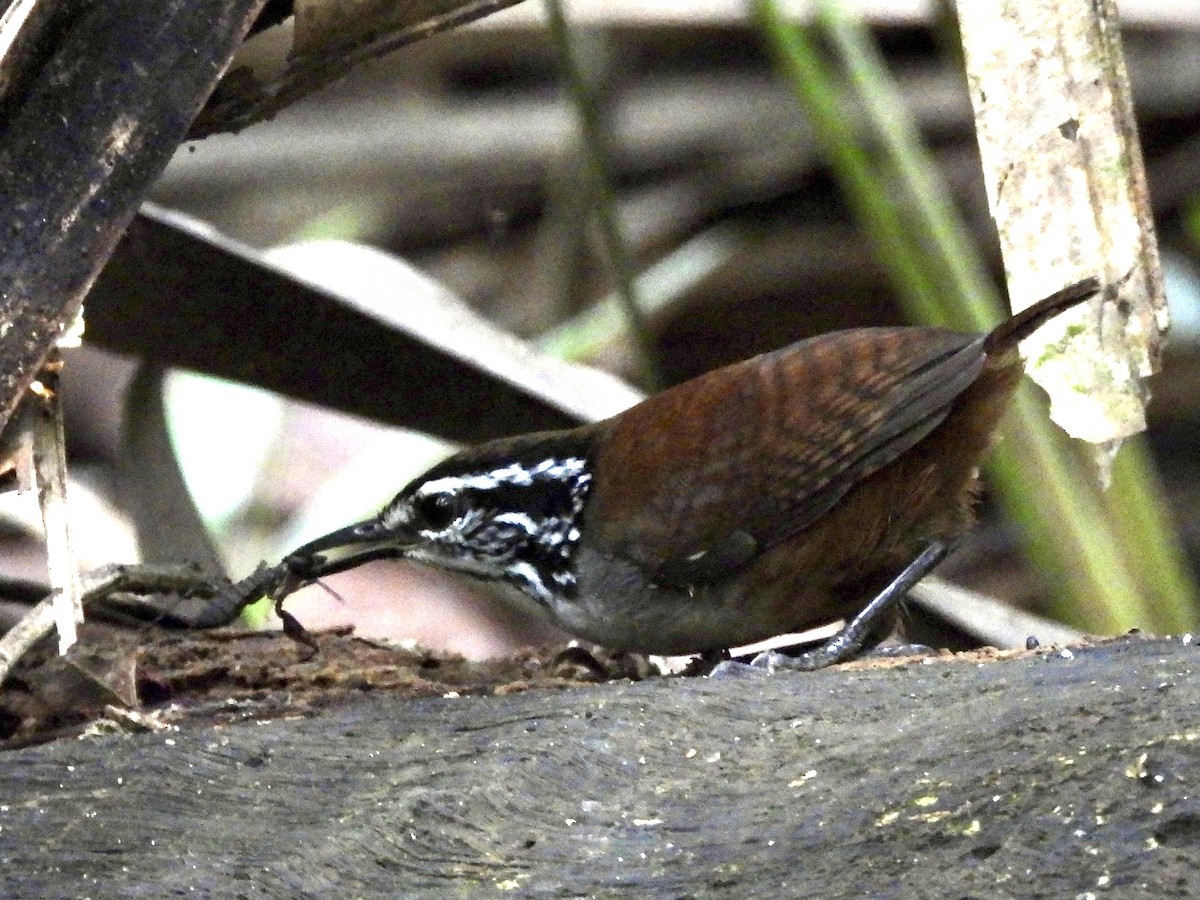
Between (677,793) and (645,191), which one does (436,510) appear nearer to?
(677,793)

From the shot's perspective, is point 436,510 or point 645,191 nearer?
point 436,510

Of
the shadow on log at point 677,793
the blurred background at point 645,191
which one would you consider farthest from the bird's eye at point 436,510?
the blurred background at point 645,191

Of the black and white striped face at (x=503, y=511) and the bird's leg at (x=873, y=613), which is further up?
the black and white striped face at (x=503, y=511)

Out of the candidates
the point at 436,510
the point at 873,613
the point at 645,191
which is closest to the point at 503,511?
the point at 436,510

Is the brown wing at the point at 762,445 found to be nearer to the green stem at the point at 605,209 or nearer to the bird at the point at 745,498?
the bird at the point at 745,498

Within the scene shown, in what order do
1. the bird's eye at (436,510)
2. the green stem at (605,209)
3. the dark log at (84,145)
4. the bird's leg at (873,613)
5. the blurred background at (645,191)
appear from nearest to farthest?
the dark log at (84,145)
the bird's leg at (873,613)
the bird's eye at (436,510)
the green stem at (605,209)
the blurred background at (645,191)

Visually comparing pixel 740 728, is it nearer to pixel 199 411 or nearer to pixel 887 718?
pixel 887 718
